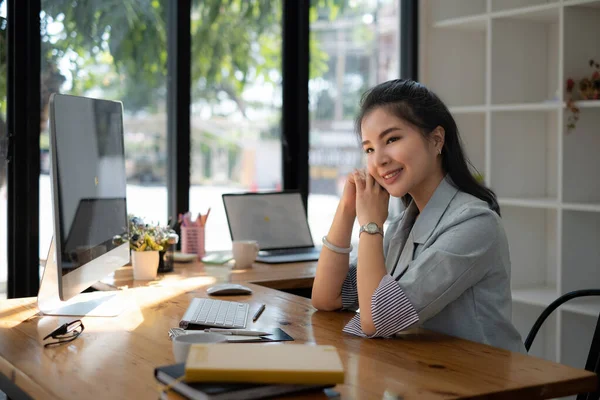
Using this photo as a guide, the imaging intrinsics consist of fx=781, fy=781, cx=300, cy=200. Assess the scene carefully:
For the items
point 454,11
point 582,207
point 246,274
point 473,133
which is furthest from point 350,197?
point 454,11

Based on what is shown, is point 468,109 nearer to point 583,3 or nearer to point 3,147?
point 583,3

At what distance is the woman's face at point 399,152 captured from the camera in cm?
197

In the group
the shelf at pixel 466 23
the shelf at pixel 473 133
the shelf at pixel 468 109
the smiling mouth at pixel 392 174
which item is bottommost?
the smiling mouth at pixel 392 174

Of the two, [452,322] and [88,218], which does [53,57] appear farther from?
[452,322]

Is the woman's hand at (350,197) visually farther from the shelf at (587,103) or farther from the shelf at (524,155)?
the shelf at (524,155)

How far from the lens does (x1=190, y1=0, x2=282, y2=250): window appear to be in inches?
141

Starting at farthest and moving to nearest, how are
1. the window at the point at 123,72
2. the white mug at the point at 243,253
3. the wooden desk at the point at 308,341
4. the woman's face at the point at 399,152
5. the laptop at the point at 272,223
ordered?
1. the laptop at the point at 272,223
2. the window at the point at 123,72
3. the white mug at the point at 243,253
4. the woman's face at the point at 399,152
5. the wooden desk at the point at 308,341

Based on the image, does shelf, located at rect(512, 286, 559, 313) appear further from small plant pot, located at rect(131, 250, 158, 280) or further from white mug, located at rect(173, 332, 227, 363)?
white mug, located at rect(173, 332, 227, 363)

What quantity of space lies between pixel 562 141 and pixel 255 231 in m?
1.36

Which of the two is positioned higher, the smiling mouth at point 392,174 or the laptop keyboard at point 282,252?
the smiling mouth at point 392,174

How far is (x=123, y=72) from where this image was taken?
11.0 feet

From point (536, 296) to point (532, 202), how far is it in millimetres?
423

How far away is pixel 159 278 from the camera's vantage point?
106 inches

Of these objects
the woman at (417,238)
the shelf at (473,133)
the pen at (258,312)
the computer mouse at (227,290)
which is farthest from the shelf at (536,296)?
the pen at (258,312)
